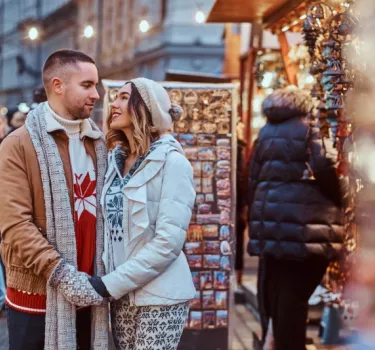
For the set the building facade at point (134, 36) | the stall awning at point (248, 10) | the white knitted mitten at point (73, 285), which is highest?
the building facade at point (134, 36)

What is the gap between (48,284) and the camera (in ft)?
11.1

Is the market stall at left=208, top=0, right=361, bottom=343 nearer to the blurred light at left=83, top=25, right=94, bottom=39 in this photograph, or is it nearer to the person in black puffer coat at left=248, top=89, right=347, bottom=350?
the person in black puffer coat at left=248, top=89, right=347, bottom=350

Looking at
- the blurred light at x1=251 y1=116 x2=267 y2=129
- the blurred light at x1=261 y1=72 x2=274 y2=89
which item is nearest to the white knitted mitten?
the blurred light at x1=261 y1=72 x2=274 y2=89

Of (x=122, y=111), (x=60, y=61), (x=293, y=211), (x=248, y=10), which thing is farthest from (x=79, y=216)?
(x=248, y=10)

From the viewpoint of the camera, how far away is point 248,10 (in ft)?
24.9

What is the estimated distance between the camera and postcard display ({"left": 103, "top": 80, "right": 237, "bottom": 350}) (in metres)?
6.00

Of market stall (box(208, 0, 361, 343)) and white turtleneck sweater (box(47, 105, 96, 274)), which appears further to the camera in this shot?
market stall (box(208, 0, 361, 343))

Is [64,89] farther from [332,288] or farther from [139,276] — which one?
[332,288]

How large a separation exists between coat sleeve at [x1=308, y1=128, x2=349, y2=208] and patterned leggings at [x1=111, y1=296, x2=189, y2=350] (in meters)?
2.11

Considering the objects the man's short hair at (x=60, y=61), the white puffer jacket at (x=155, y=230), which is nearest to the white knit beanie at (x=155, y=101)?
the white puffer jacket at (x=155, y=230)

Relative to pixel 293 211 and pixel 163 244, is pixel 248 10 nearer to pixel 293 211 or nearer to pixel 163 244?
pixel 293 211

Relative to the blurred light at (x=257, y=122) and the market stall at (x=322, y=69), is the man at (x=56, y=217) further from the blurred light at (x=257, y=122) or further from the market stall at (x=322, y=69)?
the blurred light at (x=257, y=122)

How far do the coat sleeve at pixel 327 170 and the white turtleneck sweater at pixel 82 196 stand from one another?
7.24 feet

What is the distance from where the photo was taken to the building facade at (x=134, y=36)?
28891 millimetres
